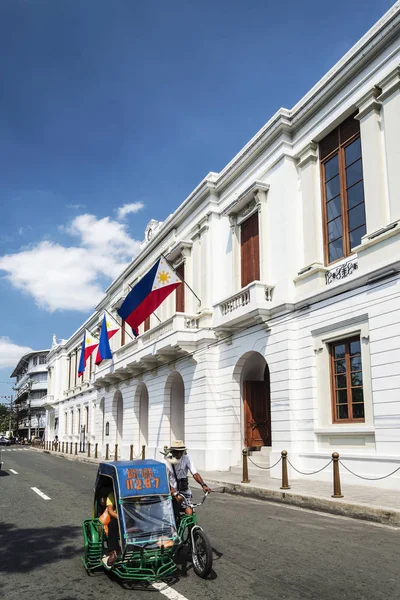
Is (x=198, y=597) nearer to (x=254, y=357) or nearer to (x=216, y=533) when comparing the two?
(x=216, y=533)

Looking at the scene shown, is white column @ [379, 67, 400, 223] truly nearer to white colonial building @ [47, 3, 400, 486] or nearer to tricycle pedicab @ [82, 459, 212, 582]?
white colonial building @ [47, 3, 400, 486]

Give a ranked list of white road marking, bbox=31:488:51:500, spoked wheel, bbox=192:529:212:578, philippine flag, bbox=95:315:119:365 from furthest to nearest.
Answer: philippine flag, bbox=95:315:119:365, white road marking, bbox=31:488:51:500, spoked wheel, bbox=192:529:212:578

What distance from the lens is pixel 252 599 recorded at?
509cm

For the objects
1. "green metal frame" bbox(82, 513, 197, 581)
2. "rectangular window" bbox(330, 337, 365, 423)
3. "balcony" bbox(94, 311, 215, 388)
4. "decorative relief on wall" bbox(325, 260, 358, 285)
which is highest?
"decorative relief on wall" bbox(325, 260, 358, 285)

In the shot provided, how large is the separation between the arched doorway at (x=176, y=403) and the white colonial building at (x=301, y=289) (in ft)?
0.25

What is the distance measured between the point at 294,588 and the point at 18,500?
8815 mm

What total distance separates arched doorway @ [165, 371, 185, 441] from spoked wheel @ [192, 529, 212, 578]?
57.7 ft

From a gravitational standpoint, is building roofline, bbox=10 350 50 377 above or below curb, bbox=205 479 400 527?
above

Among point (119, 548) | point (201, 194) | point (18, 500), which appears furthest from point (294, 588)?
point (201, 194)

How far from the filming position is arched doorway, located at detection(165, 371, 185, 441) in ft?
78.8

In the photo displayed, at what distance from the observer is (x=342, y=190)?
48.7 ft

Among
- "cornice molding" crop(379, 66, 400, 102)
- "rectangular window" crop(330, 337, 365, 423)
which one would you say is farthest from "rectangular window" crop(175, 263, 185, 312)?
"cornice molding" crop(379, 66, 400, 102)

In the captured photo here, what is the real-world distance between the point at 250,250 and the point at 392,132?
6.94 m

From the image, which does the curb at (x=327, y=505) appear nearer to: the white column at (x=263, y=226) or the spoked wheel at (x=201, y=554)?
the spoked wheel at (x=201, y=554)
